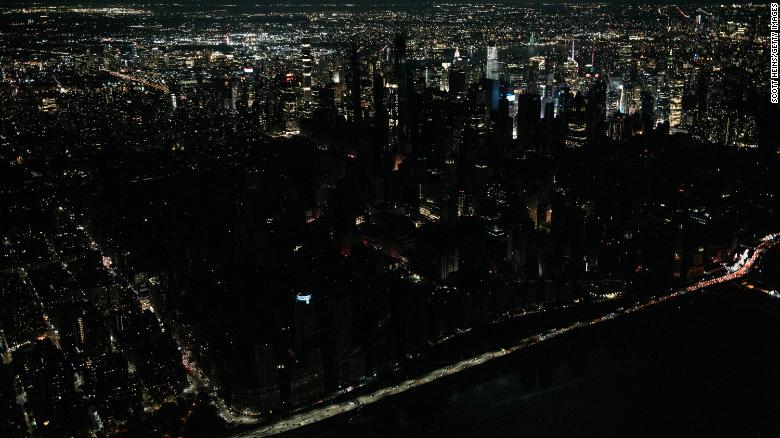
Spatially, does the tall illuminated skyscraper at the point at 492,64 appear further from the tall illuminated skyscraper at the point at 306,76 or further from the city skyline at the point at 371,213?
the tall illuminated skyscraper at the point at 306,76

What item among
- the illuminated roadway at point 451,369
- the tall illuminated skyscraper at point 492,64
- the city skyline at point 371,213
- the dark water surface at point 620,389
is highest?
the tall illuminated skyscraper at point 492,64

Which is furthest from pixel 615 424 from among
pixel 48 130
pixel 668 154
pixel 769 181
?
pixel 48 130

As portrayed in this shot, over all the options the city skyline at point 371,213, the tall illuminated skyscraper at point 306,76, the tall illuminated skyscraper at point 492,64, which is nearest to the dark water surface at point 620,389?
the city skyline at point 371,213

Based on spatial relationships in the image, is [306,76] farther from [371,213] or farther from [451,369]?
[451,369]

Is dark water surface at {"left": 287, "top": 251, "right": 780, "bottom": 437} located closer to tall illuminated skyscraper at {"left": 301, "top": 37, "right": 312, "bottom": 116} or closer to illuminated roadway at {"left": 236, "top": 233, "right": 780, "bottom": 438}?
illuminated roadway at {"left": 236, "top": 233, "right": 780, "bottom": 438}

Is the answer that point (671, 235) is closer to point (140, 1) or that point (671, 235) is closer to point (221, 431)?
point (221, 431)

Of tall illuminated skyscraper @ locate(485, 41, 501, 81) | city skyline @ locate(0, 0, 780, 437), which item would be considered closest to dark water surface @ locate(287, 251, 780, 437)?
city skyline @ locate(0, 0, 780, 437)
